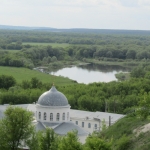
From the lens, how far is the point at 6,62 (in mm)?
94625

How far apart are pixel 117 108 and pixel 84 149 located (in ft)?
95.3

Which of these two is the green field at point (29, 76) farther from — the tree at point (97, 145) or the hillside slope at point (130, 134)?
the tree at point (97, 145)

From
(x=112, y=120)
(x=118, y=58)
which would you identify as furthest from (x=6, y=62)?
(x=112, y=120)

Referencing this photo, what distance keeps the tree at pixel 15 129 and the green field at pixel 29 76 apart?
135 ft

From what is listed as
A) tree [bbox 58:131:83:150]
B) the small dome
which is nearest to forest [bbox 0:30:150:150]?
tree [bbox 58:131:83:150]

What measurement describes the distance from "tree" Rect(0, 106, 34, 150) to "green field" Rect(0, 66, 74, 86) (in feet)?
135

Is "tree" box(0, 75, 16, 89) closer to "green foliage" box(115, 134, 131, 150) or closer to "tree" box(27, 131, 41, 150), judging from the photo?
"tree" box(27, 131, 41, 150)

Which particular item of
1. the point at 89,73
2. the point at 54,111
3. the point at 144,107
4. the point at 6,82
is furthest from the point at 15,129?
the point at 89,73

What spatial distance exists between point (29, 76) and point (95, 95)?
2595 cm

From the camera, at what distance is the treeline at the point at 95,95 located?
5056 centimetres

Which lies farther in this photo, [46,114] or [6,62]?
[6,62]

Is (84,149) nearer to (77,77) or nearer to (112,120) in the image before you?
(112,120)

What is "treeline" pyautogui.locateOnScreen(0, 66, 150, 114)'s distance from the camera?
50562mm

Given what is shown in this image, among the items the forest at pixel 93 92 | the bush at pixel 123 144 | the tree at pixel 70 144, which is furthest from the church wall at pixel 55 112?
the bush at pixel 123 144
